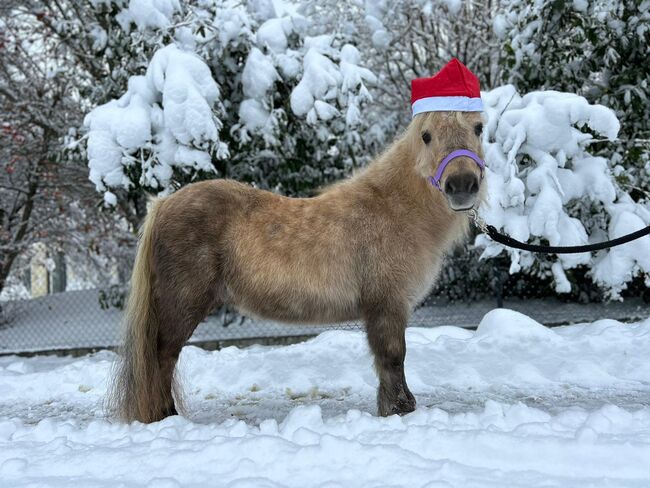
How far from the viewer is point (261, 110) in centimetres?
689

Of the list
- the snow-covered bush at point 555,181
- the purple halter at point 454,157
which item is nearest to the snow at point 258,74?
the snow-covered bush at point 555,181

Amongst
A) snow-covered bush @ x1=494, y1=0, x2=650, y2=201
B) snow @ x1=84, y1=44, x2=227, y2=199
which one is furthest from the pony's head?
snow-covered bush @ x1=494, y1=0, x2=650, y2=201

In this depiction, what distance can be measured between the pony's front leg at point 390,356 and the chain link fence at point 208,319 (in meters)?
3.55

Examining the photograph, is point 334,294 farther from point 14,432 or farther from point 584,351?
point 584,351

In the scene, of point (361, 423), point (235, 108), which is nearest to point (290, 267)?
point (361, 423)

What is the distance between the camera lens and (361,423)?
9.53 feet

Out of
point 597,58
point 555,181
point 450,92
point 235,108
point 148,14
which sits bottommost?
point 555,181

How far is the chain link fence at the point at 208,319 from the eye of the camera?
7383 mm

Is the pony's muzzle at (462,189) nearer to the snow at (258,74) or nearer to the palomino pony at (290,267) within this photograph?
the palomino pony at (290,267)

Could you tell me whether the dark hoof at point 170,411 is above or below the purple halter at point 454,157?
below

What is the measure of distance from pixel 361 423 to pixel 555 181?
3889 millimetres

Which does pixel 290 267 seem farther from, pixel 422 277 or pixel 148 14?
pixel 148 14

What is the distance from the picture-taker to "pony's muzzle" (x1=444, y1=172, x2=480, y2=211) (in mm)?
2822

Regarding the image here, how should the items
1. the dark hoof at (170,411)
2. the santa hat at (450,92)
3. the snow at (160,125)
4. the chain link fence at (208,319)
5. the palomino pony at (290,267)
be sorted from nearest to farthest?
the santa hat at (450,92)
the palomino pony at (290,267)
the dark hoof at (170,411)
the snow at (160,125)
the chain link fence at (208,319)
